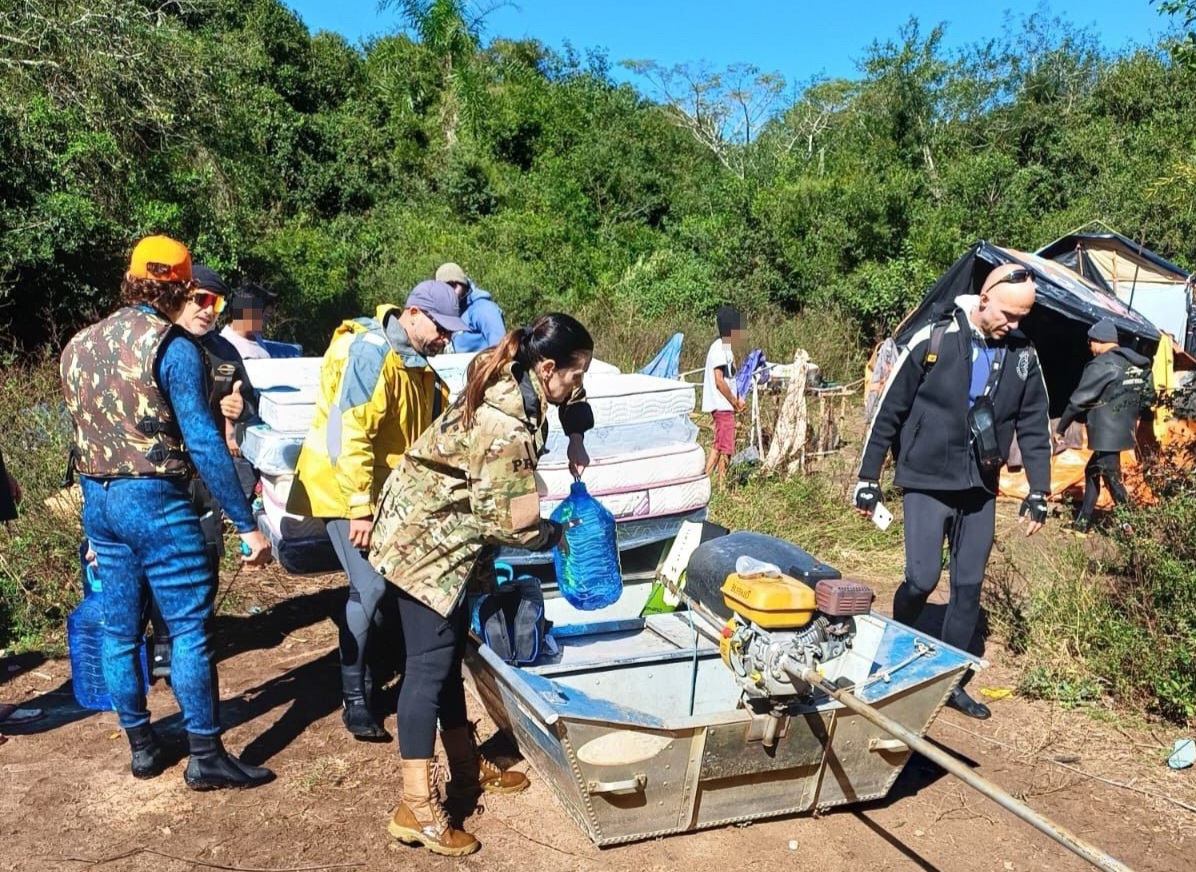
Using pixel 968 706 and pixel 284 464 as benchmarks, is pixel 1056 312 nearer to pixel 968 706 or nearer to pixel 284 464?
pixel 968 706

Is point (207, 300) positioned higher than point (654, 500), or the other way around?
point (207, 300)

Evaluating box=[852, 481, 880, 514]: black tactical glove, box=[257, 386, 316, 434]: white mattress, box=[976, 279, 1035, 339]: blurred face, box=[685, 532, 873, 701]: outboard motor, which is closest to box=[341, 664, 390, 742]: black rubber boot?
box=[257, 386, 316, 434]: white mattress

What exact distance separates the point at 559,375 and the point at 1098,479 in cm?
659

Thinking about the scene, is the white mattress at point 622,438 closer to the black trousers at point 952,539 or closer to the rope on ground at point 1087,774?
the black trousers at point 952,539

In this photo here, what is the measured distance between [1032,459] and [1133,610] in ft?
3.34

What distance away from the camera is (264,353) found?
619 cm

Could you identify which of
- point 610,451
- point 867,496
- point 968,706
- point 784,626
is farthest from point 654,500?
point 784,626

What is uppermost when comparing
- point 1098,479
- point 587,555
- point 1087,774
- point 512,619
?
point 587,555

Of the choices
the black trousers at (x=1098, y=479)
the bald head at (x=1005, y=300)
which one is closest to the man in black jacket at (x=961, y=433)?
the bald head at (x=1005, y=300)

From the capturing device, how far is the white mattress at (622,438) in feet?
17.6

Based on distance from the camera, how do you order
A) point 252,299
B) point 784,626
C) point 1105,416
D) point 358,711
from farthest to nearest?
1. point 1105,416
2. point 252,299
3. point 358,711
4. point 784,626

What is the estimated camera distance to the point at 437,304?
12.6 ft

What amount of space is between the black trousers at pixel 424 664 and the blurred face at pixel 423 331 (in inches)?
40.5

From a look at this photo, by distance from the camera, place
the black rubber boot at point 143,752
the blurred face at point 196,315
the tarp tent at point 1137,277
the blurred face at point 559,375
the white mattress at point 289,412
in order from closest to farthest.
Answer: the blurred face at point 559,375 → the blurred face at point 196,315 → the black rubber boot at point 143,752 → the white mattress at point 289,412 → the tarp tent at point 1137,277
